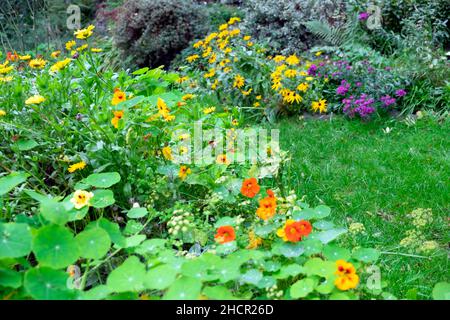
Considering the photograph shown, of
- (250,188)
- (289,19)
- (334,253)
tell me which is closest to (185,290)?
(334,253)

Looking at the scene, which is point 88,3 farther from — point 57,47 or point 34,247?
point 34,247

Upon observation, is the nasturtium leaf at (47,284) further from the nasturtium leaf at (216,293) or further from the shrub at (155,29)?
the shrub at (155,29)

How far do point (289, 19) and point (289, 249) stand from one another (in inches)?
216

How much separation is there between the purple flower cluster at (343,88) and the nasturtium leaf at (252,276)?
3.36 meters

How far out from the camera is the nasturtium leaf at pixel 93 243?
5.07ft

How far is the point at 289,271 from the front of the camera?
168cm

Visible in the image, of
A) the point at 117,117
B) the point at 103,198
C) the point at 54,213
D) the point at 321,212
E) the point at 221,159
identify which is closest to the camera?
the point at 54,213

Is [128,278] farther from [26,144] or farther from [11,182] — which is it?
[26,144]

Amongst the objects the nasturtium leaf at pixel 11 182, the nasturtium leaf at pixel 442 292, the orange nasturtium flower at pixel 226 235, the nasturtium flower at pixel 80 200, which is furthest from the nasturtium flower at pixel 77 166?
the nasturtium leaf at pixel 442 292

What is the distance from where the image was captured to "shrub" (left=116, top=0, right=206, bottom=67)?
23.9 ft

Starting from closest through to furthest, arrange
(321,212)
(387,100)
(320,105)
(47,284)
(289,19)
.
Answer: (47,284)
(321,212)
(387,100)
(320,105)
(289,19)
